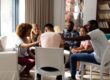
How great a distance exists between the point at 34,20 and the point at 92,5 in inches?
67.8

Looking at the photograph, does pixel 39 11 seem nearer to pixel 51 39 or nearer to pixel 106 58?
pixel 51 39

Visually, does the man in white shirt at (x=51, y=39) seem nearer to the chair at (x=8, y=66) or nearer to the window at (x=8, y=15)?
the chair at (x=8, y=66)

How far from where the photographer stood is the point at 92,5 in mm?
7137

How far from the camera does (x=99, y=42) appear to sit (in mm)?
4078

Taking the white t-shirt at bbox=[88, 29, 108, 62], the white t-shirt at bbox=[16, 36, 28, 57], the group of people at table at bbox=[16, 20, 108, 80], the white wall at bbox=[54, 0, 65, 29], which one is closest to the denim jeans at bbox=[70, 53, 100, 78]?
the group of people at table at bbox=[16, 20, 108, 80]

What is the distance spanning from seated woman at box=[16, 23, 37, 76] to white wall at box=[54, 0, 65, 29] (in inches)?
115

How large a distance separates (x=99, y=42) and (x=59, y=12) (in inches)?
141

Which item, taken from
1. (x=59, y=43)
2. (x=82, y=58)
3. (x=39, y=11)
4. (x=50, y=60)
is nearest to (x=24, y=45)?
(x=59, y=43)

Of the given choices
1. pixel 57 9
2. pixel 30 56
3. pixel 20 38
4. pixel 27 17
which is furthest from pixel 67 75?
pixel 57 9

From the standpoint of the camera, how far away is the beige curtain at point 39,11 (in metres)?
6.91

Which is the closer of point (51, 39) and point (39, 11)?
point (51, 39)

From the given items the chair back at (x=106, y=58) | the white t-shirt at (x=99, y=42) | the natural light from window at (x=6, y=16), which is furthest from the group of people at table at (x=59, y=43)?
the natural light from window at (x=6, y=16)

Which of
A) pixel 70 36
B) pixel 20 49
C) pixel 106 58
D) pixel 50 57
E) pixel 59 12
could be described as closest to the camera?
pixel 50 57

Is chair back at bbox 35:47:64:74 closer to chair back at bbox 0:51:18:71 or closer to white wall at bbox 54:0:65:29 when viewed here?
chair back at bbox 0:51:18:71
